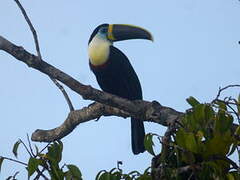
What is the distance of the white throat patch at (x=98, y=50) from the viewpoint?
695cm

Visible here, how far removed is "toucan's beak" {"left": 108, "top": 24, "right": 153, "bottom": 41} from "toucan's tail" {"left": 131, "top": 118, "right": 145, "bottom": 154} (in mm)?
1435

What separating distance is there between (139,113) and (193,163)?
2.12 m

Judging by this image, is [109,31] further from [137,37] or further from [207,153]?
[207,153]

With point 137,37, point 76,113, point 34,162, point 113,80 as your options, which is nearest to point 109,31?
point 137,37

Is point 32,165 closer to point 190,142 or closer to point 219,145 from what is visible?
point 190,142

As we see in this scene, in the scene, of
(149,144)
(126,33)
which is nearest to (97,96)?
(149,144)

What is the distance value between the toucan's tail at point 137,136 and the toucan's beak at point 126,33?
1435mm

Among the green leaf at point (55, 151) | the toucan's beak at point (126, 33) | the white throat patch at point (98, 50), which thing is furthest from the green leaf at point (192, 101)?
the toucan's beak at point (126, 33)

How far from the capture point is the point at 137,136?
653 cm

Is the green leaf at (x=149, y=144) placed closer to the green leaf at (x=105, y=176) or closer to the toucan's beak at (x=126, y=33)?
the green leaf at (x=105, y=176)

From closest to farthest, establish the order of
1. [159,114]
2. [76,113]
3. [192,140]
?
[192,140] → [159,114] → [76,113]

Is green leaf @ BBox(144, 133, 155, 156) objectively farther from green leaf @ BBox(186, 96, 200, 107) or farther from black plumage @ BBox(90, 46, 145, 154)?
black plumage @ BBox(90, 46, 145, 154)

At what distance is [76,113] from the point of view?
16.5 ft

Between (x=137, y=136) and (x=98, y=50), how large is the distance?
A: 136 centimetres
